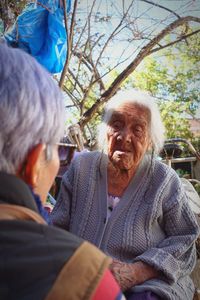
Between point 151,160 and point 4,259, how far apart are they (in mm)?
1674

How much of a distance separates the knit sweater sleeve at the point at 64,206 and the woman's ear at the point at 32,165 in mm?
1308

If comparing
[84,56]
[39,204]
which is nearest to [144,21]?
[84,56]

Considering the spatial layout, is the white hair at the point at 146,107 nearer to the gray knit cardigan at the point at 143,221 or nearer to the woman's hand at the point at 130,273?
the gray knit cardigan at the point at 143,221

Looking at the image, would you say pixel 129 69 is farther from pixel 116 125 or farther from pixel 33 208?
pixel 33 208

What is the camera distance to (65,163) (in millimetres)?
3600

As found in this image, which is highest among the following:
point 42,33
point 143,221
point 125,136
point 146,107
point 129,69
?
point 42,33

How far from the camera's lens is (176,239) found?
1968 mm

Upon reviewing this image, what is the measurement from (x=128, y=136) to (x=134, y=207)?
499mm

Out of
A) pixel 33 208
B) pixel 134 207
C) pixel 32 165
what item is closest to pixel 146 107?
pixel 134 207

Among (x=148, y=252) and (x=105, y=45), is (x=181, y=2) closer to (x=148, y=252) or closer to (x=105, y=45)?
(x=105, y=45)

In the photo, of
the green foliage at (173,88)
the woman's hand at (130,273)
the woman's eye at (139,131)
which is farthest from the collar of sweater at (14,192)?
the green foliage at (173,88)

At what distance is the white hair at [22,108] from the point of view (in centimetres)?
82

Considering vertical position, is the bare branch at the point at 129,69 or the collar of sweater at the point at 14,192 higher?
the bare branch at the point at 129,69

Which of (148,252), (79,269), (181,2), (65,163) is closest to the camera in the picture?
(79,269)
